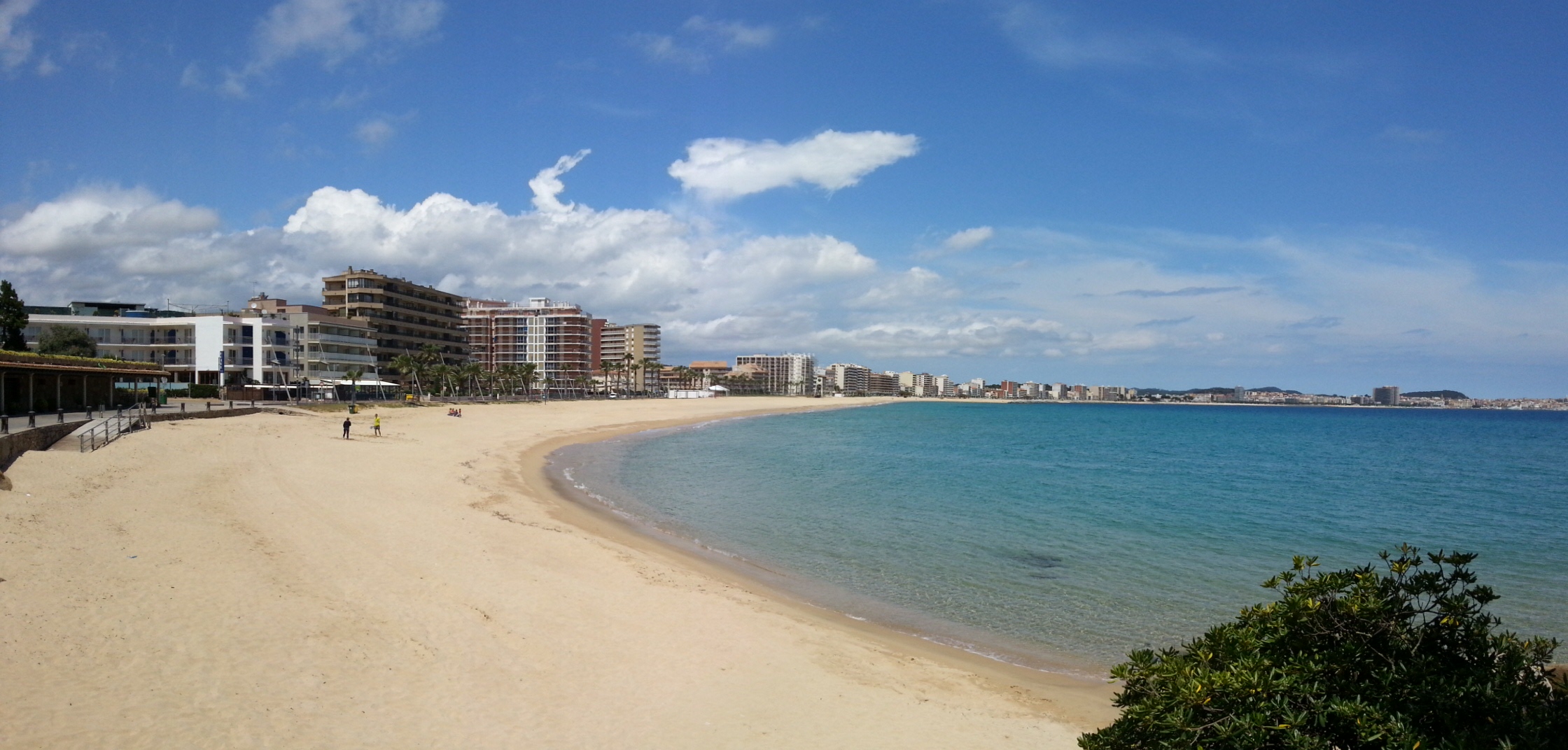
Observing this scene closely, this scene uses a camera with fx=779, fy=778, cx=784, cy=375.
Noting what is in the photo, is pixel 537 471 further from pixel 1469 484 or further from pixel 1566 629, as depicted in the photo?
pixel 1469 484

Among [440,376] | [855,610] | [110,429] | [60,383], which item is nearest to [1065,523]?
[855,610]


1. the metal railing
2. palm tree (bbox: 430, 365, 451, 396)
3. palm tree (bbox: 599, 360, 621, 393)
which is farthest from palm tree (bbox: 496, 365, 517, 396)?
the metal railing

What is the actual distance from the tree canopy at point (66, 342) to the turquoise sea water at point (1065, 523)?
42637 mm

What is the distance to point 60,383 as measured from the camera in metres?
39.0

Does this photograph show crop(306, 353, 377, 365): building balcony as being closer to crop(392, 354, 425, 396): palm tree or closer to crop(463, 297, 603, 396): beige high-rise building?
crop(392, 354, 425, 396): palm tree

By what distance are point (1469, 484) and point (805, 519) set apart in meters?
40.7

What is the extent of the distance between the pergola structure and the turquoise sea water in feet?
75.7

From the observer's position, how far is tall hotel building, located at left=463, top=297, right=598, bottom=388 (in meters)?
147

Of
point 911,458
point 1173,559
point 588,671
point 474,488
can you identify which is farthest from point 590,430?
point 588,671

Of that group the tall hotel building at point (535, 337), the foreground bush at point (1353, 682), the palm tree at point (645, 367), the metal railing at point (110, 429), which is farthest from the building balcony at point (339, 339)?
the foreground bush at point (1353, 682)

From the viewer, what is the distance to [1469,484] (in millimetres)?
42406

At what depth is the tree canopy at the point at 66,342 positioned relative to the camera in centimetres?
5759

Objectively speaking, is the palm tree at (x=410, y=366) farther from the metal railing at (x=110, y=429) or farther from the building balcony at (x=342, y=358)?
the metal railing at (x=110, y=429)

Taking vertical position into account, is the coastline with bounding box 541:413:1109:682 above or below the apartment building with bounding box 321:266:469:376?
below
